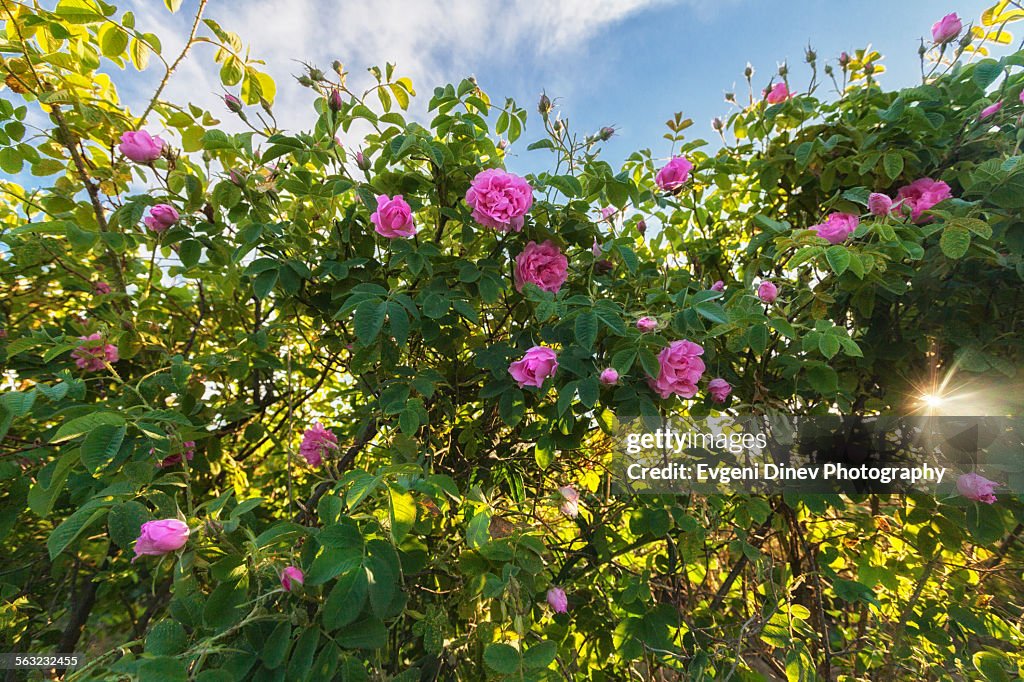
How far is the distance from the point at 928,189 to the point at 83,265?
103 inches

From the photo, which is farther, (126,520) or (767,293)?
(767,293)

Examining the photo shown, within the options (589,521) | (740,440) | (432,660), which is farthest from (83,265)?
(740,440)

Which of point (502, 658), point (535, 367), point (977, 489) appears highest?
point (535, 367)

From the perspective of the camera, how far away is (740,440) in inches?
54.6

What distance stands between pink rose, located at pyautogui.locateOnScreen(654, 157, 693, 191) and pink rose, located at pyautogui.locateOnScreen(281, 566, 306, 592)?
1.24 meters

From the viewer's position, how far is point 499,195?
1050mm

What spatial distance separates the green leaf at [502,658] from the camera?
31.2 inches

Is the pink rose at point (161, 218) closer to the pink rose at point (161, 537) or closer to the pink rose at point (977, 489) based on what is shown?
the pink rose at point (161, 537)

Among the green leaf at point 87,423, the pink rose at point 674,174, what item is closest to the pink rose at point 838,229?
the pink rose at point 674,174

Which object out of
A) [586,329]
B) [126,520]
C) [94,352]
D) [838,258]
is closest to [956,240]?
[838,258]

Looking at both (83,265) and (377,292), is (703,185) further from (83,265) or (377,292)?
(83,265)

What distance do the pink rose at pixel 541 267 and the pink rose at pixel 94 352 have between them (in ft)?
3.42

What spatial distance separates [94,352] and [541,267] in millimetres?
1259

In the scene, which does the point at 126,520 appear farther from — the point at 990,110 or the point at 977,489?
the point at 990,110
